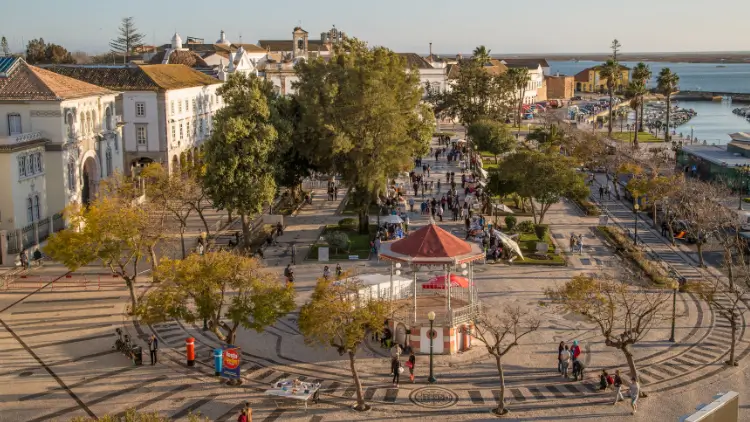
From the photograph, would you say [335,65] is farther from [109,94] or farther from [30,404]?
[30,404]

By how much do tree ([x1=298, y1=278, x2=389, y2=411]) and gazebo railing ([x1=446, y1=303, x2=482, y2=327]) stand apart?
15.4 ft

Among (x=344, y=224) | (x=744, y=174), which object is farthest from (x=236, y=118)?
(x=744, y=174)

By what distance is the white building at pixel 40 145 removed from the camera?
44.8 m

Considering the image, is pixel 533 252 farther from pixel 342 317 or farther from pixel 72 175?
pixel 72 175

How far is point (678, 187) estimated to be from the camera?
5125 cm

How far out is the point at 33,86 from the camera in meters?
49.3

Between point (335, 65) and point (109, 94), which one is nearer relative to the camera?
point (335, 65)

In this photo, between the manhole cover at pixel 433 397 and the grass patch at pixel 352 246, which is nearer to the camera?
the manhole cover at pixel 433 397

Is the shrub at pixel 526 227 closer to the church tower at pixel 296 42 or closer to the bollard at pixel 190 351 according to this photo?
the bollard at pixel 190 351

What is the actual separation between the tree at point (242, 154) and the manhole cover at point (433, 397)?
73.1 feet

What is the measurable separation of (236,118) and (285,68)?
58.2m

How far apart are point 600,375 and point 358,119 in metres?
24.7

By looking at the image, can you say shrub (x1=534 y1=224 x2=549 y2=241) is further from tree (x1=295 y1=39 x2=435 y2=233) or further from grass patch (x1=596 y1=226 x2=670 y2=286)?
tree (x1=295 y1=39 x2=435 y2=233)

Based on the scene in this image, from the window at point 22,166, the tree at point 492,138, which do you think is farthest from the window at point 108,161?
the tree at point 492,138
